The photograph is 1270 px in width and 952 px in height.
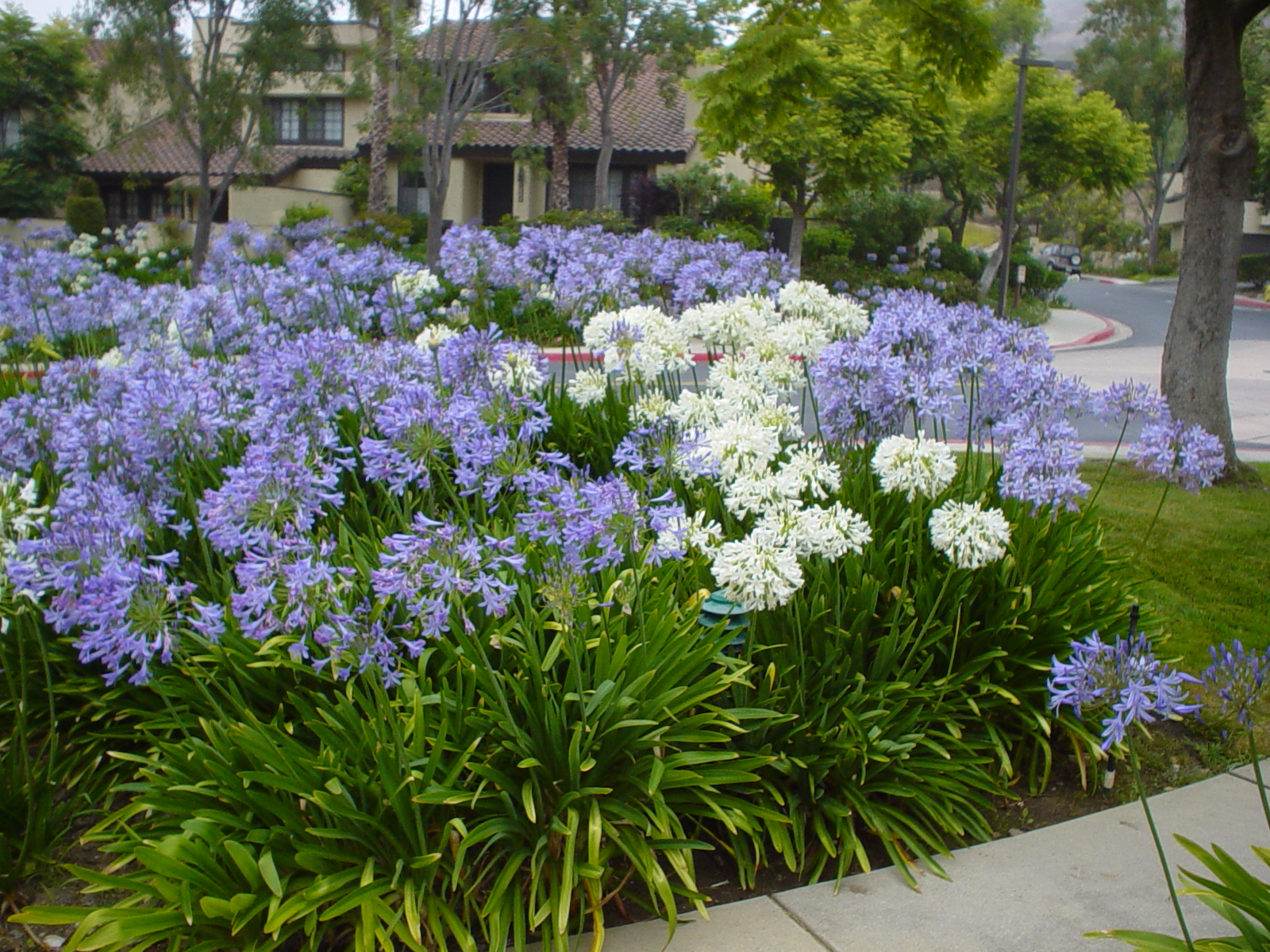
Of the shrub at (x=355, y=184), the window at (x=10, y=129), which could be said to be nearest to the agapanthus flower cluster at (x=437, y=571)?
the shrub at (x=355, y=184)

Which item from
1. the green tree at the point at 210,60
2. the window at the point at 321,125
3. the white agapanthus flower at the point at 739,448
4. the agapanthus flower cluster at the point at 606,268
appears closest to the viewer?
the white agapanthus flower at the point at 739,448

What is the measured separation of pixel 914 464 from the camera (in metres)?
3.86

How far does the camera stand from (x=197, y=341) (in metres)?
6.24

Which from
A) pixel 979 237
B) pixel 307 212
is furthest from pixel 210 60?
pixel 979 237

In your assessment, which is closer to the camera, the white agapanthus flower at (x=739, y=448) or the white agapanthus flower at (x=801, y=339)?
the white agapanthus flower at (x=739, y=448)

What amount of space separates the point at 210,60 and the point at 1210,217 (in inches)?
723

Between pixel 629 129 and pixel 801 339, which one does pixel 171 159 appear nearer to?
pixel 629 129

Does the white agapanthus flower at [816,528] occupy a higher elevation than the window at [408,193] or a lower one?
lower

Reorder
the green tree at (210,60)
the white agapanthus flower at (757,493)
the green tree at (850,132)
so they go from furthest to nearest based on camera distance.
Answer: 1. the green tree at (850,132)
2. the green tree at (210,60)
3. the white agapanthus flower at (757,493)

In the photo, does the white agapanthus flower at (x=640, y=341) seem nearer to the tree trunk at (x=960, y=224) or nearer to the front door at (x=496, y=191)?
the tree trunk at (x=960, y=224)

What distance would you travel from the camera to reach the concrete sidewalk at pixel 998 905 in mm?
3090

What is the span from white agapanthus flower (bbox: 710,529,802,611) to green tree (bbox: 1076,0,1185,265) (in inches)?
3197

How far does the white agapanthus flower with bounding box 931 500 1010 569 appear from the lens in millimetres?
3631

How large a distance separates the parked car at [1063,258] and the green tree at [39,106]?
153ft
